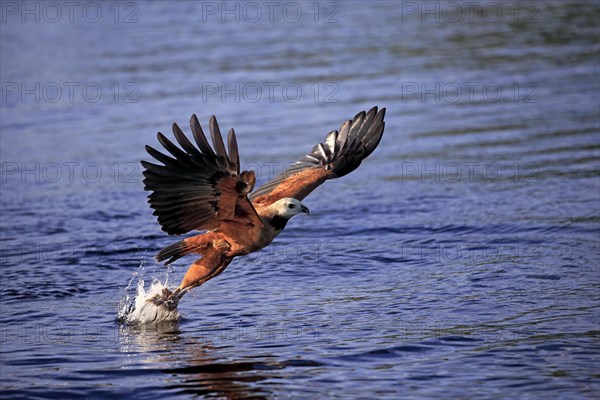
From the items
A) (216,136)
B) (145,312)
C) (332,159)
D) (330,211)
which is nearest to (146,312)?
(145,312)

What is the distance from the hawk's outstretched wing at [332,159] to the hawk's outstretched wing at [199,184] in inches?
30.3

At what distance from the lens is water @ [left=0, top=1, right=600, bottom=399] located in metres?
6.79

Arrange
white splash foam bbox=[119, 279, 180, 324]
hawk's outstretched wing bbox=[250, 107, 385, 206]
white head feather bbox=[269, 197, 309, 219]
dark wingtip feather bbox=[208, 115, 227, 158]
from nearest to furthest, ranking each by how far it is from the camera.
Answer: dark wingtip feather bbox=[208, 115, 227, 158]
white head feather bbox=[269, 197, 309, 219]
white splash foam bbox=[119, 279, 180, 324]
hawk's outstretched wing bbox=[250, 107, 385, 206]

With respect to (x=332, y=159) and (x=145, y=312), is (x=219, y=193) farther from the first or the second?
(x=332, y=159)

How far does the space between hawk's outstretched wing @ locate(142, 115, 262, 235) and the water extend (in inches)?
36.0

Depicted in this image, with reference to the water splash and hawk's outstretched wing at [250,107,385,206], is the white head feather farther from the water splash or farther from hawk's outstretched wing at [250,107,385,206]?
the water splash

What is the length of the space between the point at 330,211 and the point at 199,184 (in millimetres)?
4127

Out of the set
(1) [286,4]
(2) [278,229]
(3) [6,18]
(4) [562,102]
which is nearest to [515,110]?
(4) [562,102]

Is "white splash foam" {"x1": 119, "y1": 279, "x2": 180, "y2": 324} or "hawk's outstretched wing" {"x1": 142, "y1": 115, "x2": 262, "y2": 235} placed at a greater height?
"hawk's outstretched wing" {"x1": 142, "y1": 115, "x2": 262, "y2": 235}

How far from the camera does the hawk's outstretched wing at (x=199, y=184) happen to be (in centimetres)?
677

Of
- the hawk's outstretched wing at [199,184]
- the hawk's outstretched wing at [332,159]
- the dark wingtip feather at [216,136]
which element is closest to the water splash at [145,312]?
the hawk's outstretched wing at [199,184]

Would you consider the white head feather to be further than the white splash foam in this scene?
No

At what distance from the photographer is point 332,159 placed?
8875 mm

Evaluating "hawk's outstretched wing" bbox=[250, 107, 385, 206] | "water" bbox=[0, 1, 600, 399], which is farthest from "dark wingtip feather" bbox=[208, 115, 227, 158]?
"water" bbox=[0, 1, 600, 399]
